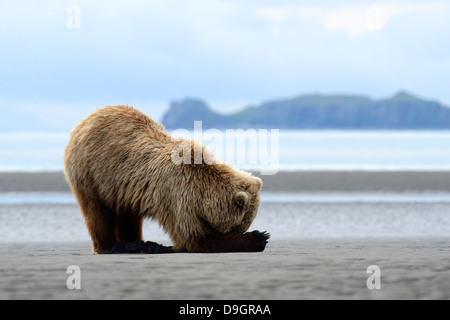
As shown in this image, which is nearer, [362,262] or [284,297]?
[284,297]

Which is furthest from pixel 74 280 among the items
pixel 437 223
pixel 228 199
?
pixel 437 223

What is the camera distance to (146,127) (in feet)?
24.2

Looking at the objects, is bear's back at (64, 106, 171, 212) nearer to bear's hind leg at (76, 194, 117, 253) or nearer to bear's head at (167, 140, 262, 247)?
bear's hind leg at (76, 194, 117, 253)

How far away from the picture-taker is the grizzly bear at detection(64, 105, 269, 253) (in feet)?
21.7

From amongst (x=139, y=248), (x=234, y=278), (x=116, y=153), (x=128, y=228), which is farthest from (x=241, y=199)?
(x=234, y=278)

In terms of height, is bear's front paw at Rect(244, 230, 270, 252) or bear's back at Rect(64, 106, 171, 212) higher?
bear's back at Rect(64, 106, 171, 212)

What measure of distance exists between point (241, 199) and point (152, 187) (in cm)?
92

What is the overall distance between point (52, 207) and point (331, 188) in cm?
870

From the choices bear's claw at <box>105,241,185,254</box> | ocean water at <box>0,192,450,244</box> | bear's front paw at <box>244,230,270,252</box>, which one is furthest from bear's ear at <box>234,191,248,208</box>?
ocean water at <box>0,192,450,244</box>

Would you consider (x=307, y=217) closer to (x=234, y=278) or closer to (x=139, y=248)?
(x=139, y=248)

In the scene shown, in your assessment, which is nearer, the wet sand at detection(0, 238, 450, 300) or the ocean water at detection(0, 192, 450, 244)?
the wet sand at detection(0, 238, 450, 300)
